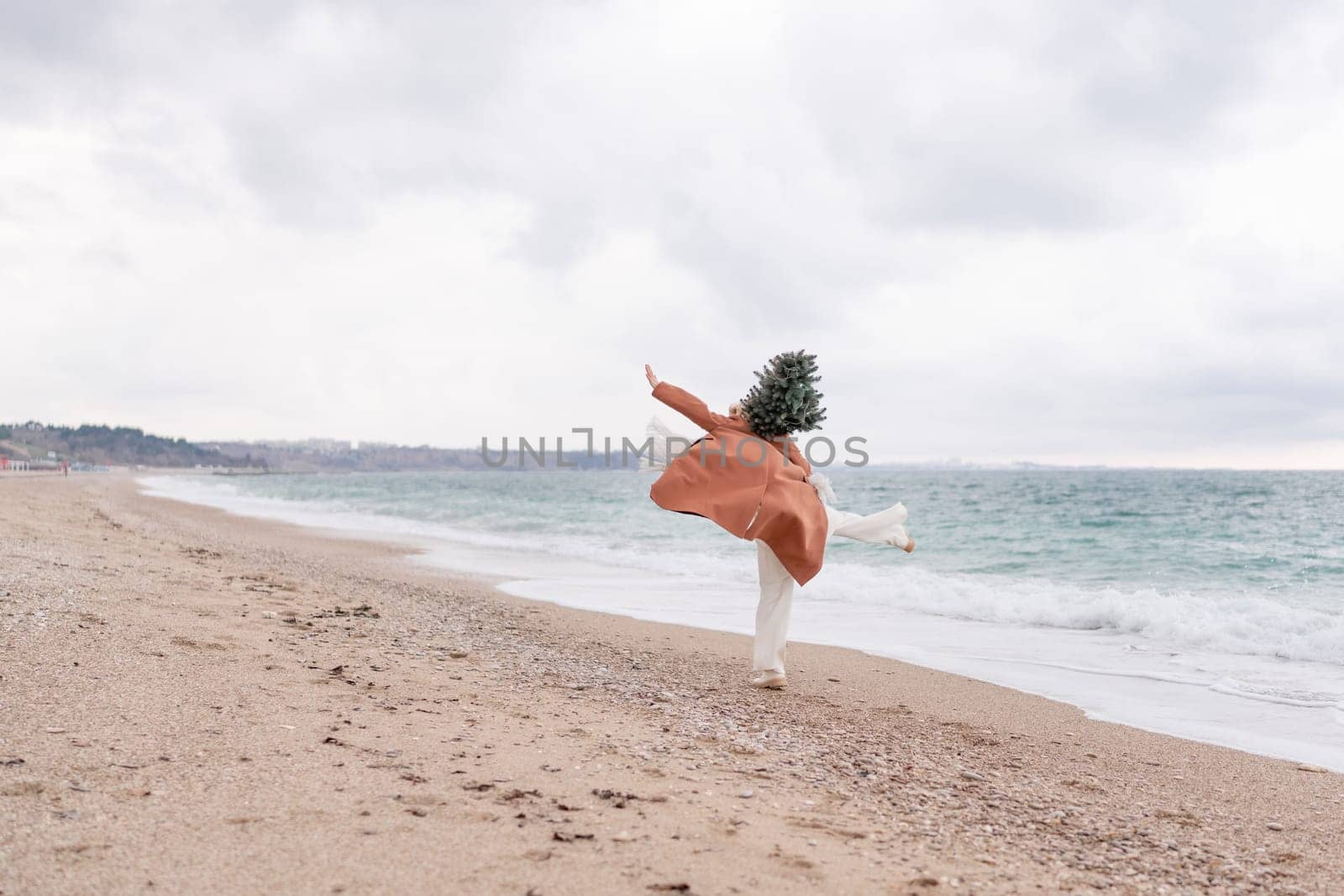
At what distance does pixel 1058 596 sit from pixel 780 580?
6790 mm

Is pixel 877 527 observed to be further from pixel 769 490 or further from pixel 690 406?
pixel 690 406

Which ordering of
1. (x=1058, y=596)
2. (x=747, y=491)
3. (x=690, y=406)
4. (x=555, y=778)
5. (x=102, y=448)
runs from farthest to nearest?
(x=102, y=448), (x=1058, y=596), (x=690, y=406), (x=747, y=491), (x=555, y=778)

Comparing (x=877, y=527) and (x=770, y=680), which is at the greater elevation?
(x=877, y=527)

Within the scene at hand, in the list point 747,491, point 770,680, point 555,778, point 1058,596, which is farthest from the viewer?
point 1058,596

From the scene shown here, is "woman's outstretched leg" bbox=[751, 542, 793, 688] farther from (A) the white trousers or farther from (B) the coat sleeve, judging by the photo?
(B) the coat sleeve

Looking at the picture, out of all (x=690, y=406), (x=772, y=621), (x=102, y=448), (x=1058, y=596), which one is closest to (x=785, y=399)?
(x=690, y=406)

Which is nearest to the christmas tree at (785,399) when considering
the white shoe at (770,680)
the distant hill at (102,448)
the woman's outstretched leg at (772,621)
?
the woman's outstretched leg at (772,621)

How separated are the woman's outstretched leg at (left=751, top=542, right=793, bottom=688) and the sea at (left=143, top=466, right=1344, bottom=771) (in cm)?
73

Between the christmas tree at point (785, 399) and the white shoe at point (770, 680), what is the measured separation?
177 cm

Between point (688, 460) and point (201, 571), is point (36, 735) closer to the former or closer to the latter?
point (688, 460)

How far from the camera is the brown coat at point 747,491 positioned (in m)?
6.20

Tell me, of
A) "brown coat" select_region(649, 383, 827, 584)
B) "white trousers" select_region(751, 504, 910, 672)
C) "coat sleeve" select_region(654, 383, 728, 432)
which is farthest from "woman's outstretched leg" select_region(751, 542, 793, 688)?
"coat sleeve" select_region(654, 383, 728, 432)

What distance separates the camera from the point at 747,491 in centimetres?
625

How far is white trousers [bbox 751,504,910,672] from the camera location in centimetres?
650
